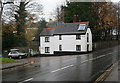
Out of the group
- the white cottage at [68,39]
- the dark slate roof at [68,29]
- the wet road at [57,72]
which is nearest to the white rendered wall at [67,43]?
the white cottage at [68,39]

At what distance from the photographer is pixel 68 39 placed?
4256 centimetres

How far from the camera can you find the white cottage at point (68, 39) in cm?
4078

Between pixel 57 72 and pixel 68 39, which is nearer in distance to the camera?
pixel 57 72

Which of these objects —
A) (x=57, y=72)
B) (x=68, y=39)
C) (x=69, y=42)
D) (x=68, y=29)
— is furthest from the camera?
(x=68, y=29)

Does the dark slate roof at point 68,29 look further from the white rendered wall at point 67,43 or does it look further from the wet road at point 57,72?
the wet road at point 57,72

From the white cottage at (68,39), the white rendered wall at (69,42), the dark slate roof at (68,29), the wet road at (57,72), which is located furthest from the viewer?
the dark slate roof at (68,29)

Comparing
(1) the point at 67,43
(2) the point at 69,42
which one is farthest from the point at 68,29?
(1) the point at 67,43

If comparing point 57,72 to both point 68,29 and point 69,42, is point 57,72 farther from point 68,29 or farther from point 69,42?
point 68,29

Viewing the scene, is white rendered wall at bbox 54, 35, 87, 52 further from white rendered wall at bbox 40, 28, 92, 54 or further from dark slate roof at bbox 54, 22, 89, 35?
dark slate roof at bbox 54, 22, 89, 35

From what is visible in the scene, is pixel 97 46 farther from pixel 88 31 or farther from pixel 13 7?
pixel 13 7

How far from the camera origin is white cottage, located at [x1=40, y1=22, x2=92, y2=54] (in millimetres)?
40781

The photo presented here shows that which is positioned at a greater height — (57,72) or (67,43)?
(67,43)

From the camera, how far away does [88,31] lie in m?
42.5

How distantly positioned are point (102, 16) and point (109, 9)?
3.77m
